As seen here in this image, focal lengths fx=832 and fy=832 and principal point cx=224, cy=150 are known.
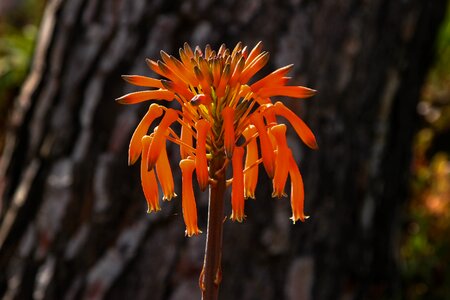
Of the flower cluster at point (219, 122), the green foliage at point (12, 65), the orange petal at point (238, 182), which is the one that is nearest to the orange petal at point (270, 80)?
the flower cluster at point (219, 122)

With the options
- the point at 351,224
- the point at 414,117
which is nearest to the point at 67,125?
the point at 351,224

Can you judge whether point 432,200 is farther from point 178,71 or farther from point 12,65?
point 178,71

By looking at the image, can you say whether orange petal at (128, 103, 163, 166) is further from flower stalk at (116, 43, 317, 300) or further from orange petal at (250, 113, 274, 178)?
orange petal at (250, 113, 274, 178)

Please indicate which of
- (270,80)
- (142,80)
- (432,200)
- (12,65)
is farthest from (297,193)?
(12,65)

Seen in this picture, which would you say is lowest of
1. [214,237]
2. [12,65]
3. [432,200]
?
[214,237]

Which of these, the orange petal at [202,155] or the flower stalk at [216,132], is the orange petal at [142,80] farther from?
the orange petal at [202,155]

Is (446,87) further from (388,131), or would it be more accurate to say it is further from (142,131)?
(142,131)

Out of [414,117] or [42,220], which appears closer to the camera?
[42,220]
